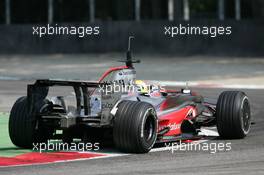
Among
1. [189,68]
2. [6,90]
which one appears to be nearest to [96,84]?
[6,90]

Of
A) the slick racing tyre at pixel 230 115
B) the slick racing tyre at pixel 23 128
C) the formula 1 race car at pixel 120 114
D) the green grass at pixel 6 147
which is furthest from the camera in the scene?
the slick racing tyre at pixel 230 115

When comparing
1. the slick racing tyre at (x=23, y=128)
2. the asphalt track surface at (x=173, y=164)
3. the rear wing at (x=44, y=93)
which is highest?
the rear wing at (x=44, y=93)

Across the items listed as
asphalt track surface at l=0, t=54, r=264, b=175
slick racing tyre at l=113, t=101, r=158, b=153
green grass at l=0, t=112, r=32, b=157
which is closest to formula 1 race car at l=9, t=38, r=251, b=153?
slick racing tyre at l=113, t=101, r=158, b=153

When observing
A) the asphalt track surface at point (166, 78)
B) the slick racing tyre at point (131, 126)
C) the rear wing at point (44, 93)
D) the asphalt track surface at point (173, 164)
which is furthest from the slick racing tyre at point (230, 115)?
the rear wing at point (44, 93)

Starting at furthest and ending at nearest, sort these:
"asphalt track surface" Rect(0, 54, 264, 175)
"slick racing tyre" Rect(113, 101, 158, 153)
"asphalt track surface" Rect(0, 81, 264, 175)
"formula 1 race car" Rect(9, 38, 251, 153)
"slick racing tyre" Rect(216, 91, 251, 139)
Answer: "slick racing tyre" Rect(216, 91, 251, 139), "formula 1 race car" Rect(9, 38, 251, 153), "slick racing tyre" Rect(113, 101, 158, 153), "asphalt track surface" Rect(0, 54, 264, 175), "asphalt track surface" Rect(0, 81, 264, 175)

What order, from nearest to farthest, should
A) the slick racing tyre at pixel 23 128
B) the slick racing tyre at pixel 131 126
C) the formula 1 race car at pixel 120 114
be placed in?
1. the slick racing tyre at pixel 131 126
2. the formula 1 race car at pixel 120 114
3. the slick racing tyre at pixel 23 128

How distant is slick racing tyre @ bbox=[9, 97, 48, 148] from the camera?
12430mm

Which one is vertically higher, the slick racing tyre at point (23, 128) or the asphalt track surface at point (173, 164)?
the slick racing tyre at point (23, 128)

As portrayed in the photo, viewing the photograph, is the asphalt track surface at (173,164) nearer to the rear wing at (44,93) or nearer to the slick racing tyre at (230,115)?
the slick racing tyre at (230,115)

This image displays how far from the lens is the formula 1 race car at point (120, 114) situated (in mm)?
11781

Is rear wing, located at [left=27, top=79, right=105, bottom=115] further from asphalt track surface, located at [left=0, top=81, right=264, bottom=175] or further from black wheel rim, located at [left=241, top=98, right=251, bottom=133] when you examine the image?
black wheel rim, located at [left=241, top=98, right=251, bottom=133]

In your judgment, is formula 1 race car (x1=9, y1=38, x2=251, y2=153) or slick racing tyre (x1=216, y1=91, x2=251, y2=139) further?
slick racing tyre (x1=216, y1=91, x2=251, y2=139)

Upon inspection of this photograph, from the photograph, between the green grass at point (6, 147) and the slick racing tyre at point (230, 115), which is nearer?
the green grass at point (6, 147)

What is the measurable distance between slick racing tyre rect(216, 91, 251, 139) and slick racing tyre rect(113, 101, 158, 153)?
1.66m
